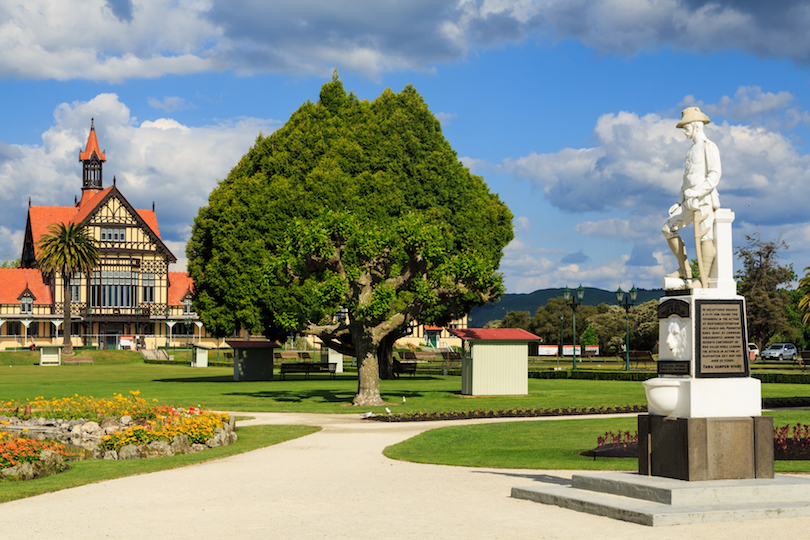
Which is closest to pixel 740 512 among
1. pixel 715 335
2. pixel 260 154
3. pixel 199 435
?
pixel 715 335

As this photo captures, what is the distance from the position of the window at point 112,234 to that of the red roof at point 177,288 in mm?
8202

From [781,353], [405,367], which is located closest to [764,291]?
[781,353]

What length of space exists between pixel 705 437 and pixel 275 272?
17541 mm

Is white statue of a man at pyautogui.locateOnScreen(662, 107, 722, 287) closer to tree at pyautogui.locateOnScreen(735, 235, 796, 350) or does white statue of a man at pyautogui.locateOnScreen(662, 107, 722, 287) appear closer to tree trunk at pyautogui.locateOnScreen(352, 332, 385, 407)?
tree trunk at pyautogui.locateOnScreen(352, 332, 385, 407)

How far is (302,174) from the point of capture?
119 ft

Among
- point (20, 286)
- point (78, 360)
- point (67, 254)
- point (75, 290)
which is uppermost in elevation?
point (67, 254)

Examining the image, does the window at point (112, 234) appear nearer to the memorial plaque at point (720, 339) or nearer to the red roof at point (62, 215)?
the red roof at point (62, 215)

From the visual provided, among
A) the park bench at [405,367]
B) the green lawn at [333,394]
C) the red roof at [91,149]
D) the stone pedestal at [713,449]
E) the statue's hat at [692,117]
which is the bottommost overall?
the green lawn at [333,394]

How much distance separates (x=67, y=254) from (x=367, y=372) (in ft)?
168

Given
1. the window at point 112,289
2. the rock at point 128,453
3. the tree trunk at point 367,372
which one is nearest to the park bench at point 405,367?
the tree trunk at point 367,372

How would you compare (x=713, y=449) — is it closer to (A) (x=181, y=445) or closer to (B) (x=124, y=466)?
(B) (x=124, y=466)

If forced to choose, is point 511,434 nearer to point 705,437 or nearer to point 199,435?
point 199,435

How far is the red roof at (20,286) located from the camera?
7736cm

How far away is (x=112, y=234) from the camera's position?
79062 mm
